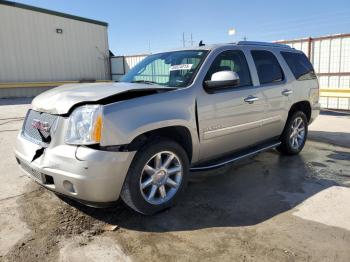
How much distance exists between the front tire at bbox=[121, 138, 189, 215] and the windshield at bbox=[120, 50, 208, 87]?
833 millimetres

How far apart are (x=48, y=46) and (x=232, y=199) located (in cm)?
1807

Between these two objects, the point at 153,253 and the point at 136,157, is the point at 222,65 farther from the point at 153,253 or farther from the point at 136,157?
the point at 153,253

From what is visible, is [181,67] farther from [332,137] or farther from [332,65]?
[332,65]

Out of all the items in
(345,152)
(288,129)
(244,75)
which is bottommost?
(345,152)

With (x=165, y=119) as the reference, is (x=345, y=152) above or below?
below

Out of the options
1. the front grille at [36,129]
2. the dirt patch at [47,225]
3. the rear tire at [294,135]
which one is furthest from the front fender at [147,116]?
the rear tire at [294,135]

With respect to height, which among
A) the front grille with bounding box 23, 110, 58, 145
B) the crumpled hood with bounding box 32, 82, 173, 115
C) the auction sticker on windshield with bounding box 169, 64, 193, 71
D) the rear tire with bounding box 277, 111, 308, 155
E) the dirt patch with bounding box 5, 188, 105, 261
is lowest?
the dirt patch with bounding box 5, 188, 105, 261

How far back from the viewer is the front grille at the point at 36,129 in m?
3.22

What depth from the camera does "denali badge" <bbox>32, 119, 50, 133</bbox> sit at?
10.7ft

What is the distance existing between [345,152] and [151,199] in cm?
435

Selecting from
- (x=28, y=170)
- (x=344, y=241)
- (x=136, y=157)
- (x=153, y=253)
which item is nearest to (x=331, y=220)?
(x=344, y=241)

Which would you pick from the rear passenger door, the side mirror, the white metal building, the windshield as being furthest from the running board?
the white metal building

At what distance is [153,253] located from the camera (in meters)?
2.80

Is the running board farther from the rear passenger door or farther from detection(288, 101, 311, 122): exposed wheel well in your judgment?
detection(288, 101, 311, 122): exposed wheel well
